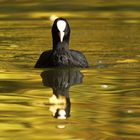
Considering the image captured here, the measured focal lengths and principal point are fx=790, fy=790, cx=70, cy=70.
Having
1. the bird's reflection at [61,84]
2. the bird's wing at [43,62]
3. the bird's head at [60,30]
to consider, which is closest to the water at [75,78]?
the bird's reflection at [61,84]

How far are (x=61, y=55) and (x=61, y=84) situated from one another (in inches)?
73.2

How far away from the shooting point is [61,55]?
39.9 feet

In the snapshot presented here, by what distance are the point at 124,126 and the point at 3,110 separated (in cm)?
150

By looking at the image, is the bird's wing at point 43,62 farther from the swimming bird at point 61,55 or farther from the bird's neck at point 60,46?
the bird's neck at point 60,46

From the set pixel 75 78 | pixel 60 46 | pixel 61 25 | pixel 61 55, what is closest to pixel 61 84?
pixel 75 78

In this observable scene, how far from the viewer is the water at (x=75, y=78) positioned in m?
7.45

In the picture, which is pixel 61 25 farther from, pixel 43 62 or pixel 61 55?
pixel 43 62

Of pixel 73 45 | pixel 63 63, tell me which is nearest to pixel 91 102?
pixel 63 63

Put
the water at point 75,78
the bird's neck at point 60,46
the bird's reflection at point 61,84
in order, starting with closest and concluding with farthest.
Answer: the water at point 75,78, the bird's reflection at point 61,84, the bird's neck at point 60,46

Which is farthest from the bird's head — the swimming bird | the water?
the water

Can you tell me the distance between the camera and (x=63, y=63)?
12055mm

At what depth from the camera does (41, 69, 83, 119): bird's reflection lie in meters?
8.25

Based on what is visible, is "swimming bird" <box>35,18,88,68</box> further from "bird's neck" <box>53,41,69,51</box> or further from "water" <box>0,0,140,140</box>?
"water" <box>0,0,140,140</box>

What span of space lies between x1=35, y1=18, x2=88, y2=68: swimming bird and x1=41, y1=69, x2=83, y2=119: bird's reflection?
24 centimetres
